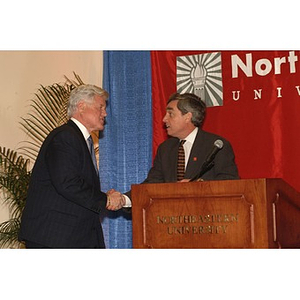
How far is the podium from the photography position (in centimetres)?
354

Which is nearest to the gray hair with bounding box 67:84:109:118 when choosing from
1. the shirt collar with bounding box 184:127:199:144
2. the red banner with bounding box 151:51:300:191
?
the shirt collar with bounding box 184:127:199:144

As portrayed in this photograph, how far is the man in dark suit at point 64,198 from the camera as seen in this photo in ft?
14.0

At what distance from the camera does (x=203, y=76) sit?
20.8ft

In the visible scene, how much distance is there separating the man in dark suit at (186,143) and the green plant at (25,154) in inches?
57.1

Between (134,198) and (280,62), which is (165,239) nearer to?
(134,198)

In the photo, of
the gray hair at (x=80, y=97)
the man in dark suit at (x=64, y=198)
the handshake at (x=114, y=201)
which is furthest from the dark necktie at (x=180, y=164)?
the gray hair at (x=80, y=97)

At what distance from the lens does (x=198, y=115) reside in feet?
17.3

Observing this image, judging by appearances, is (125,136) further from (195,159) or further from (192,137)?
(195,159)

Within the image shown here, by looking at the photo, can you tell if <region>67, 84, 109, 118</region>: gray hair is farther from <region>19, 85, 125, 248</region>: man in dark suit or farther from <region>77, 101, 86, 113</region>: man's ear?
<region>19, 85, 125, 248</region>: man in dark suit

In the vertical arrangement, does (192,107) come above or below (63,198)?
above

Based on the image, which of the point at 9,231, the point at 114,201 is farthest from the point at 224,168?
the point at 9,231

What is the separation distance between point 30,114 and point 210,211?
10.4 feet

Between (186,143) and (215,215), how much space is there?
5.35 ft

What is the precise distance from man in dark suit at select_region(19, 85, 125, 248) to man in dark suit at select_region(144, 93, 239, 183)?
741mm
